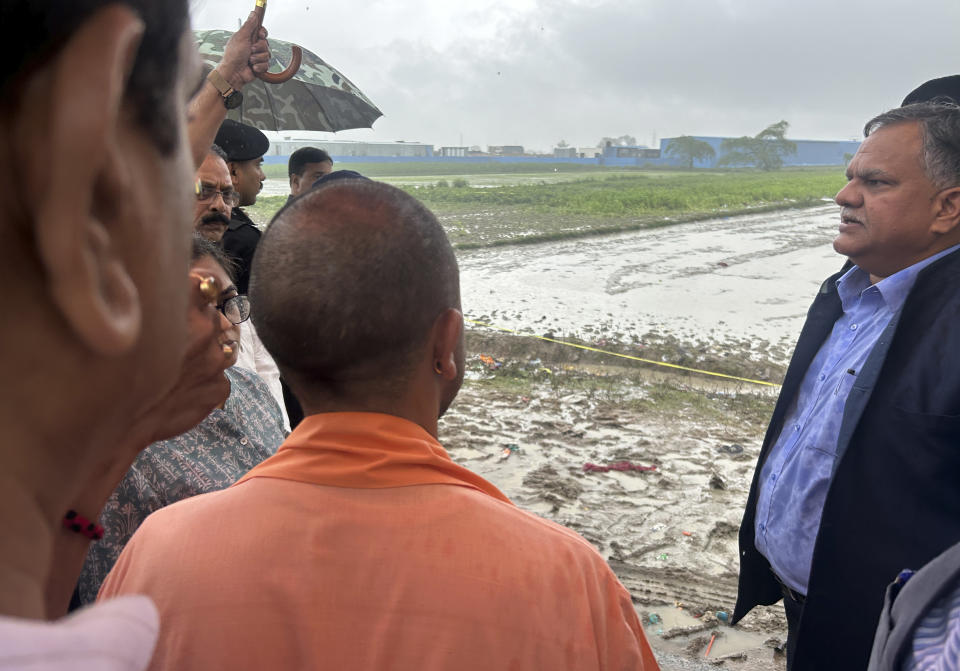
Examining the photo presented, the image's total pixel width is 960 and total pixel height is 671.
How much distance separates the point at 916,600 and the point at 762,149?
5697 cm

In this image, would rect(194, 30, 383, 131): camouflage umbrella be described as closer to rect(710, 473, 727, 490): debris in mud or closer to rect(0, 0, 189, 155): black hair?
rect(710, 473, 727, 490): debris in mud

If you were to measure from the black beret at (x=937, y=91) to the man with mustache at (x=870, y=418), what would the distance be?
0.80ft

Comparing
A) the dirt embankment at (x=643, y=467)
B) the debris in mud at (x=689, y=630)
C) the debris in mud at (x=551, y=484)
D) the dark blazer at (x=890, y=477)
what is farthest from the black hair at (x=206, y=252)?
the debris in mud at (x=551, y=484)

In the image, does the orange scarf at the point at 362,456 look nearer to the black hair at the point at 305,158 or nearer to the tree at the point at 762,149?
the black hair at the point at 305,158

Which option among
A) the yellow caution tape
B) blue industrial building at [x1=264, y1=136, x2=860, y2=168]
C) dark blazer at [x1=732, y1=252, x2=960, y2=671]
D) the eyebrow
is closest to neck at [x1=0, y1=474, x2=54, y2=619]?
dark blazer at [x1=732, y1=252, x2=960, y2=671]

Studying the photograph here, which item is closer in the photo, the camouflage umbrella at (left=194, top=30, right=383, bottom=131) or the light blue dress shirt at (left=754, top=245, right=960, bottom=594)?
the light blue dress shirt at (left=754, top=245, right=960, bottom=594)

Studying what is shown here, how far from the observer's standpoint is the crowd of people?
1.56 feet

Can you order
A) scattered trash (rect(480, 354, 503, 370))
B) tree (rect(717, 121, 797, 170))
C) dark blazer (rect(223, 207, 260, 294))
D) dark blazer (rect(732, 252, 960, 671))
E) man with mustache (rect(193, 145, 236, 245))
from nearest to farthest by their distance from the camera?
dark blazer (rect(732, 252, 960, 671)) → man with mustache (rect(193, 145, 236, 245)) → dark blazer (rect(223, 207, 260, 294)) → scattered trash (rect(480, 354, 503, 370)) → tree (rect(717, 121, 797, 170))

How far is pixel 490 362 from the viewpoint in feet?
28.5

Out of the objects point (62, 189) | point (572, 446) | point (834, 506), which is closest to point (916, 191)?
point (834, 506)

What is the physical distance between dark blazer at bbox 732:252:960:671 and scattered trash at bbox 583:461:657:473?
3.10 m

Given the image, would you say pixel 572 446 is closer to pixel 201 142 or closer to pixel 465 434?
pixel 465 434

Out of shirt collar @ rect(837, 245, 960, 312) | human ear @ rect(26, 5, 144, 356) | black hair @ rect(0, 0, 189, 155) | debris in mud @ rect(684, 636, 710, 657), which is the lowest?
debris in mud @ rect(684, 636, 710, 657)

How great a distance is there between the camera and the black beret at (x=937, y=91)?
9.19ft
